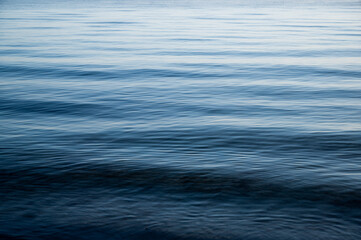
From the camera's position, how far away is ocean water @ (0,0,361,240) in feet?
14.7

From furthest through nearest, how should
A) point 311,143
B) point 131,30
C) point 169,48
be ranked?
point 131,30, point 169,48, point 311,143

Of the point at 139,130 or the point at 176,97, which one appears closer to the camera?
the point at 139,130

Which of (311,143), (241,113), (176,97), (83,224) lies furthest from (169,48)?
(83,224)

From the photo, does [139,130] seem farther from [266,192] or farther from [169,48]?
[169,48]

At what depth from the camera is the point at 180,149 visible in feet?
21.4

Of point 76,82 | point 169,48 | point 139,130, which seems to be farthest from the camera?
point 169,48

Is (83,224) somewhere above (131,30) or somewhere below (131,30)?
below

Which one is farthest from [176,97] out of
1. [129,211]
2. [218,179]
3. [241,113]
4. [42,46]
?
[42,46]

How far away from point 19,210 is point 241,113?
15.0 feet

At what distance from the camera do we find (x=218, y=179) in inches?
215

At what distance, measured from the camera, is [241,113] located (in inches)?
333

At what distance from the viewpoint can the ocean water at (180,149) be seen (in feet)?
14.7

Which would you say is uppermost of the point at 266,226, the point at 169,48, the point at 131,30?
the point at 131,30

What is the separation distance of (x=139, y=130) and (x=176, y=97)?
8.39 feet
